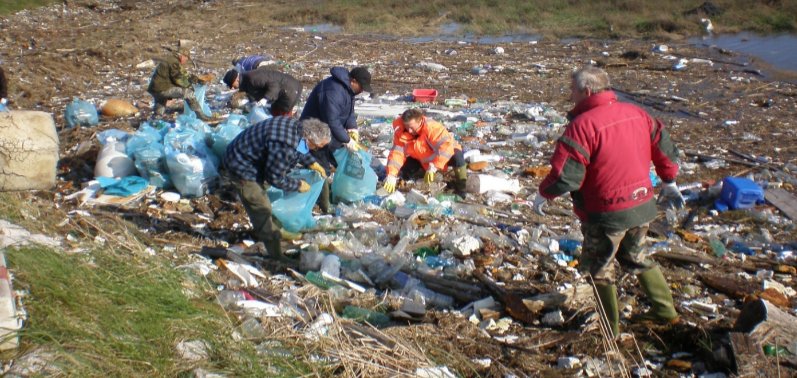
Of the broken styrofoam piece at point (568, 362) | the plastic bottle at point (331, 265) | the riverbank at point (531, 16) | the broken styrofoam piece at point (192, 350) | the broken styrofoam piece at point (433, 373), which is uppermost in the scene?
the broken styrofoam piece at point (192, 350)

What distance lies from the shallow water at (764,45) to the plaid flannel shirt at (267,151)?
11.7 metres

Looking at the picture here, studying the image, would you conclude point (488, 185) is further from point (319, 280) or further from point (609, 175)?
point (609, 175)

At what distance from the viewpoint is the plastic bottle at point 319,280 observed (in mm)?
3605

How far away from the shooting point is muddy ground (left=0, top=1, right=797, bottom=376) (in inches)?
116

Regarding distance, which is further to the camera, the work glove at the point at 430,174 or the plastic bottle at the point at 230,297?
the work glove at the point at 430,174

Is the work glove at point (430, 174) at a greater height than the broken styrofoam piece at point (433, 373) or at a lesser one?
lesser

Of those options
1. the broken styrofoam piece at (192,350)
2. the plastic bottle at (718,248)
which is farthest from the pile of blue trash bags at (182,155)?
the plastic bottle at (718,248)

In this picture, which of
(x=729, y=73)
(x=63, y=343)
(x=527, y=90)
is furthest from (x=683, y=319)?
(x=729, y=73)

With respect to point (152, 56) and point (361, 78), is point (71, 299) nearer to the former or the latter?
point (361, 78)

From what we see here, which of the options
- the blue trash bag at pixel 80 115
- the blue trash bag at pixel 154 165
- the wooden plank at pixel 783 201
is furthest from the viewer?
the blue trash bag at pixel 80 115

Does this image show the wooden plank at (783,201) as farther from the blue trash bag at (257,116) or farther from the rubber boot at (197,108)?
the rubber boot at (197,108)

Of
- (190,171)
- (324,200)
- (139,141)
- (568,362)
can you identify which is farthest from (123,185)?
(568,362)

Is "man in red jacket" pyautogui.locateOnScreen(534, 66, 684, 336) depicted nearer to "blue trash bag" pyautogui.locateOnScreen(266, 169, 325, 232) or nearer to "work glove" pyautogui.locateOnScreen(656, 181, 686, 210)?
"work glove" pyautogui.locateOnScreen(656, 181, 686, 210)

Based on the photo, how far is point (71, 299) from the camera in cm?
256
